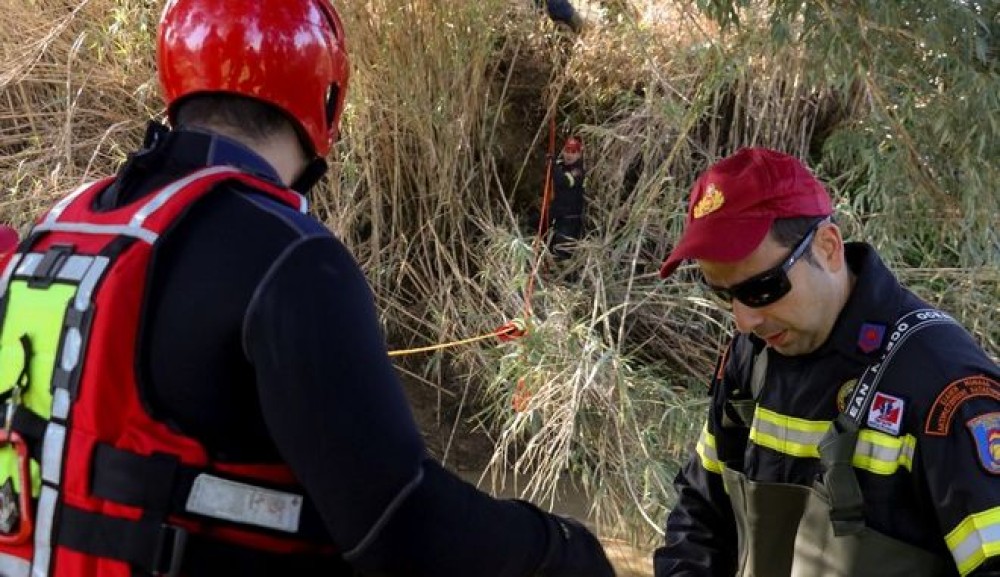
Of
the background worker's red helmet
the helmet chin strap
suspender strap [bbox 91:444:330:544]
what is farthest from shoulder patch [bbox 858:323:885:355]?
the background worker's red helmet

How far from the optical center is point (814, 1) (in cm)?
247

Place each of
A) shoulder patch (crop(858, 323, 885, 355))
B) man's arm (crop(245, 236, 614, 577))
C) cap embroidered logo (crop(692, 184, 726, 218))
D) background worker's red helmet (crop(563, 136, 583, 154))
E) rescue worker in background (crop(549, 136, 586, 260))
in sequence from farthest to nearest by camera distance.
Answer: background worker's red helmet (crop(563, 136, 583, 154)), rescue worker in background (crop(549, 136, 586, 260)), cap embroidered logo (crop(692, 184, 726, 218)), shoulder patch (crop(858, 323, 885, 355)), man's arm (crop(245, 236, 614, 577))

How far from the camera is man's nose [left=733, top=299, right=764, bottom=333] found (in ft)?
6.19

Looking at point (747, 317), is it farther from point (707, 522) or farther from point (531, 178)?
point (531, 178)

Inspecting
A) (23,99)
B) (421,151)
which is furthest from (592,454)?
(23,99)

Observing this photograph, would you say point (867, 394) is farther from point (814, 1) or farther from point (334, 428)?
point (814, 1)

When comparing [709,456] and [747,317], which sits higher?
[747,317]

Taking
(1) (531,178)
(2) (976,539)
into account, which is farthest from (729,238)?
(1) (531,178)

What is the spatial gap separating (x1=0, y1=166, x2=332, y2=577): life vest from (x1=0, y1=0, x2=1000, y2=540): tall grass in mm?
3728

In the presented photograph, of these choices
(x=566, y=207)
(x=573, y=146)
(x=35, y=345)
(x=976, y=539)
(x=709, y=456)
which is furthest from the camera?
(x=573, y=146)

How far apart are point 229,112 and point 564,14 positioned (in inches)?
237

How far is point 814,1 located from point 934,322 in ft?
3.34

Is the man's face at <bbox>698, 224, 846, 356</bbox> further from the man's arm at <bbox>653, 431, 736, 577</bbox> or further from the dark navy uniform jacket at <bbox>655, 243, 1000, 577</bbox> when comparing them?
the man's arm at <bbox>653, 431, 736, 577</bbox>

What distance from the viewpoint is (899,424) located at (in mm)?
1658
